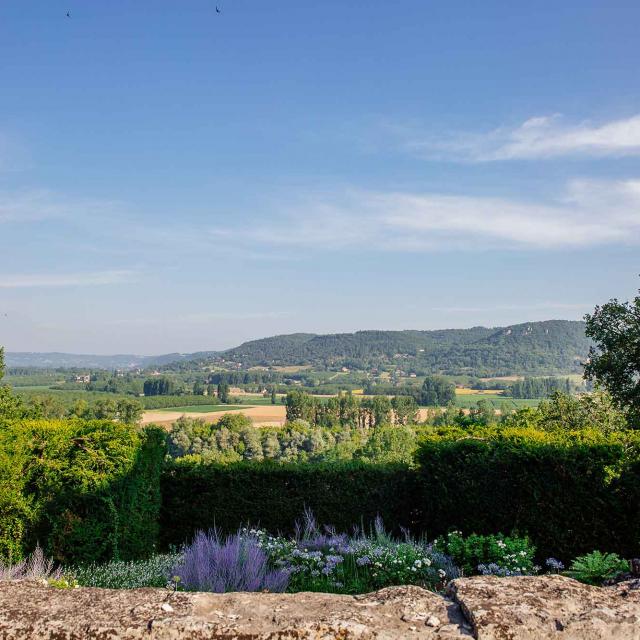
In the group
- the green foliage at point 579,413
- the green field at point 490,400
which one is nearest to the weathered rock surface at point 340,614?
the green foliage at point 579,413

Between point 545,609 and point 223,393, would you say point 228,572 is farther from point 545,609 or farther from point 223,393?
point 223,393

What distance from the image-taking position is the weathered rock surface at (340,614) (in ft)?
7.86

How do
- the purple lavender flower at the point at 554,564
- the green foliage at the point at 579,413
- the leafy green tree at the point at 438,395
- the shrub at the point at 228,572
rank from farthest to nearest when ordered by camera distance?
the leafy green tree at the point at 438,395, the green foliage at the point at 579,413, the purple lavender flower at the point at 554,564, the shrub at the point at 228,572

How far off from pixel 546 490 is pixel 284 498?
4.02 metres

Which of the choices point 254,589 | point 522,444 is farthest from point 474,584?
point 522,444

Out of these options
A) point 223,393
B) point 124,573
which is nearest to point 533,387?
point 223,393

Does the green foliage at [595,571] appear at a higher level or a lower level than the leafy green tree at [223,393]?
higher

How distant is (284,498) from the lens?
30.8 ft

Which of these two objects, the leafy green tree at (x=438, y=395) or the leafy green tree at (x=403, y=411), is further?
the leafy green tree at (x=438, y=395)

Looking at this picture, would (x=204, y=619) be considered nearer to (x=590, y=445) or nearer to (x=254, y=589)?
(x=254, y=589)

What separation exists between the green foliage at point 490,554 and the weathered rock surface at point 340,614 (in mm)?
4300

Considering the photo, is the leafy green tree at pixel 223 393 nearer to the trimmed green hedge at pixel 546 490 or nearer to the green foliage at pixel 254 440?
the green foliage at pixel 254 440

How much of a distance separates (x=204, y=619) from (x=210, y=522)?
729cm

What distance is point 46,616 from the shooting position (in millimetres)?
2533
